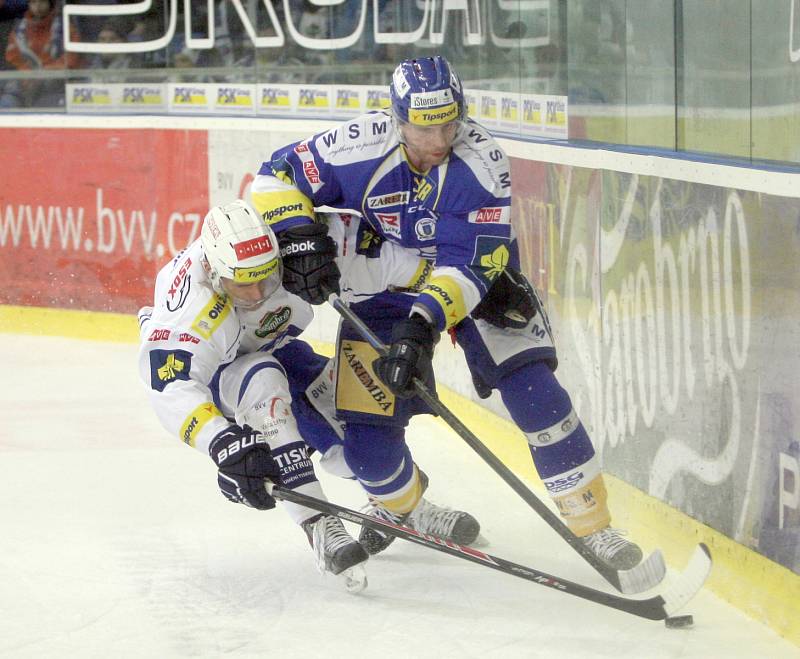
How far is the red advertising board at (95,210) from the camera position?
22.1 ft

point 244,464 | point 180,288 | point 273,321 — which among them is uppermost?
point 180,288

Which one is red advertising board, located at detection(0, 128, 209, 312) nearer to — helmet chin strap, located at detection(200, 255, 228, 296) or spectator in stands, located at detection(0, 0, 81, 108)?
spectator in stands, located at detection(0, 0, 81, 108)

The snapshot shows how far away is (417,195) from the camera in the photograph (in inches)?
135

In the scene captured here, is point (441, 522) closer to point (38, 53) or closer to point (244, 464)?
point (244, 464)

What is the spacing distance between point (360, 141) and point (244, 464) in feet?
2.92

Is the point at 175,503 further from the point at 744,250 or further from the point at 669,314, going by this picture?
the point at 744,250

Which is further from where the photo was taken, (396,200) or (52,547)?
(52,547)

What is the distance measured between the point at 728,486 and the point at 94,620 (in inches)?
58.9

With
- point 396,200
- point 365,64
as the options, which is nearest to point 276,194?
point 396,200

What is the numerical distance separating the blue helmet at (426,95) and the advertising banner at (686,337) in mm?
655

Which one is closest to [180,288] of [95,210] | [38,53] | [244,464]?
[244,464]

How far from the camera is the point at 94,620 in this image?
3.20 metres

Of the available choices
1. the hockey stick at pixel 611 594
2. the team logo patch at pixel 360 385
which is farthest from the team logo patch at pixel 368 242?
the hockey stick at pixel 611 594

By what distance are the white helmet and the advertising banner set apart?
1.02 metres
